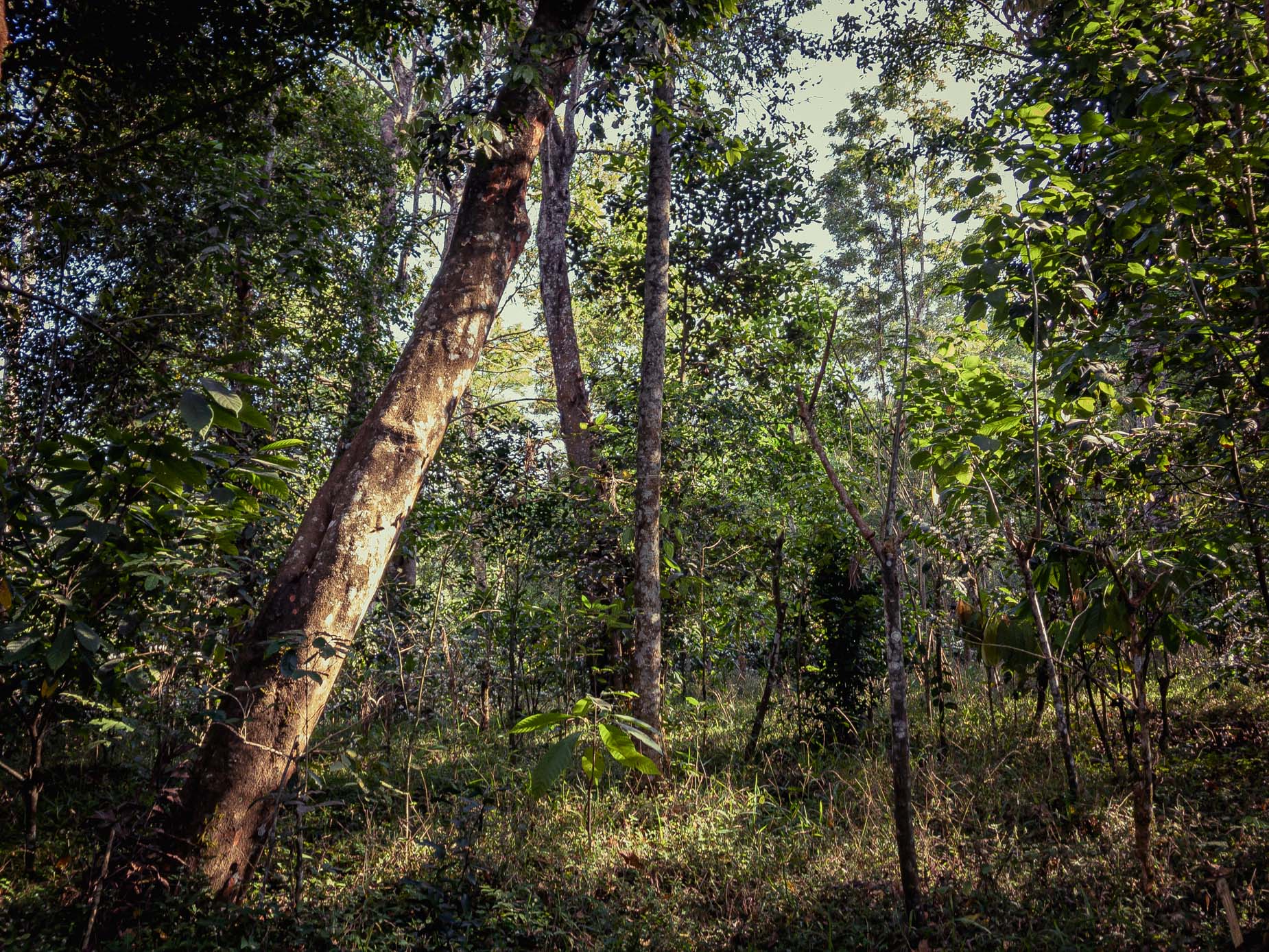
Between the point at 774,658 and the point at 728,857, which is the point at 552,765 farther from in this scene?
the point at 774,658

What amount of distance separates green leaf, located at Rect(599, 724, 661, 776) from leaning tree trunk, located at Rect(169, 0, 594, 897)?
1359mm

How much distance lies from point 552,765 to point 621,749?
191 mm

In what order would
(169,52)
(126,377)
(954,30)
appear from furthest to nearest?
(954,30), (126,377), (169,52)

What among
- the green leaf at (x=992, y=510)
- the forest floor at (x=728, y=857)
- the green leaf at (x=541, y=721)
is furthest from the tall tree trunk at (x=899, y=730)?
the green leaf at (x=541, y=721)

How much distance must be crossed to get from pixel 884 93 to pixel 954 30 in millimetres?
1211

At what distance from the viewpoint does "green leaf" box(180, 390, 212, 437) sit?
5.28ft

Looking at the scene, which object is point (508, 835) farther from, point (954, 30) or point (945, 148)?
point (954, 30)

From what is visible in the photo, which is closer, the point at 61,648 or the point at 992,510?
the point at 61,648

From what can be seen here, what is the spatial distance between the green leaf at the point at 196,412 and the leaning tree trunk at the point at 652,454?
3695mm

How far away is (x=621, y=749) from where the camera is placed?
72.9 inches

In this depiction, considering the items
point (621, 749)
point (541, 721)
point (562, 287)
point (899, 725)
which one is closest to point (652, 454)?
point (899, 725)

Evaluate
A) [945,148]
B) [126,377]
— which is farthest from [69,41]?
[945,148]

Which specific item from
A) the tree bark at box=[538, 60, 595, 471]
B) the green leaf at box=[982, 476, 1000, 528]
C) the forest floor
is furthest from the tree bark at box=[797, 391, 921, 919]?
the tree bark at box=[538, 60, 595, 471]

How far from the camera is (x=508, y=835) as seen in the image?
13.1ft
